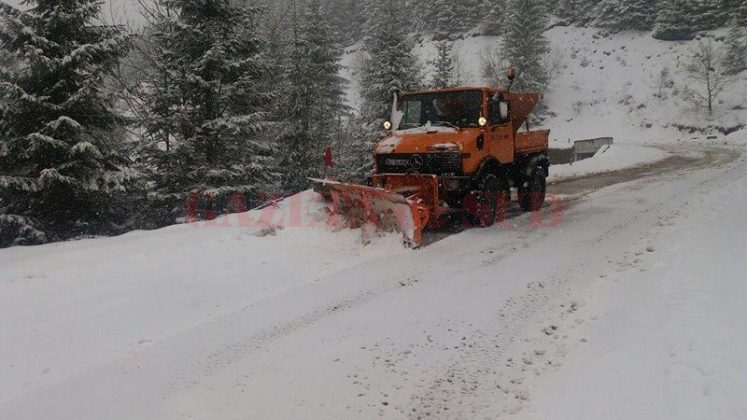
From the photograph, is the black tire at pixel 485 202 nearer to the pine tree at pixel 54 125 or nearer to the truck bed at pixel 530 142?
the truck bed at pixel 530 142

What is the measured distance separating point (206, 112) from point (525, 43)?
38084mm

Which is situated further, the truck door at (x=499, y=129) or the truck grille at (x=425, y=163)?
the truck door at (x=499, y=129)

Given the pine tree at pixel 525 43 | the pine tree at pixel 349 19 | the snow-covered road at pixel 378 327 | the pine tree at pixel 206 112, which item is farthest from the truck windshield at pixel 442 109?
the pine tree at pixel 349 19

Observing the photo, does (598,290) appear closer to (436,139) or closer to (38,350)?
(436,139)

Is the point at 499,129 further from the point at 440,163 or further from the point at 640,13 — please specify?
the point at 640,13

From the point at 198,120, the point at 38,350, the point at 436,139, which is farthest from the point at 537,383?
the point at 198,120

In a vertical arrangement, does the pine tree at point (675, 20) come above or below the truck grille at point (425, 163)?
above

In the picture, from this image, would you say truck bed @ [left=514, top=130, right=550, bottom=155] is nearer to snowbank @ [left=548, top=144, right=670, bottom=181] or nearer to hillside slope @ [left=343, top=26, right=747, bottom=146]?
snowbank @ [left=548, top=144, right=670, bottom=181]

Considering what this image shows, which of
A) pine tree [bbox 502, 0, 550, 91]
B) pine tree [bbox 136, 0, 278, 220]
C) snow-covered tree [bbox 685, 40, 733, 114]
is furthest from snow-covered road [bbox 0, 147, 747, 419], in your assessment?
snow-covered tree [bbox 685, 40, 733, 114]

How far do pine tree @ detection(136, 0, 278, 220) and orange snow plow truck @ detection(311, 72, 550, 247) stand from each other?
560 cm

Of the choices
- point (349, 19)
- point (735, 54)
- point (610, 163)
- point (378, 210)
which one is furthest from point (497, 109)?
point (349, 19)

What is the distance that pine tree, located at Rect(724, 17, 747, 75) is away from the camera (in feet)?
142

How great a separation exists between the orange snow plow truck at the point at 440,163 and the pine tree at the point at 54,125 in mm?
5778

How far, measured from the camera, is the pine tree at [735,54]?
43312mm
